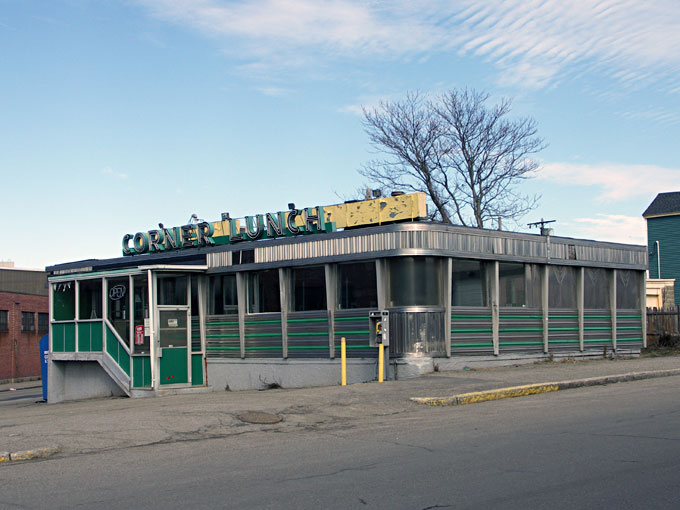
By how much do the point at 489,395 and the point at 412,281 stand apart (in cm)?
447

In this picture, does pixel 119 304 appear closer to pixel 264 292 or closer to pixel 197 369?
pixel 197 369

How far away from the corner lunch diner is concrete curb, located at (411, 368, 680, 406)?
23.7 feet

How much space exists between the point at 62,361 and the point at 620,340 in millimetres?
16710

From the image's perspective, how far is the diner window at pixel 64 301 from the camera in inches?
920

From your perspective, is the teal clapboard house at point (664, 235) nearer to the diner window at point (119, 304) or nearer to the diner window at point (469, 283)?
the diner window at point (469, 283)

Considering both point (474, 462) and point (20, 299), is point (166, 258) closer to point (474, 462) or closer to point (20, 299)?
point (474, 462)

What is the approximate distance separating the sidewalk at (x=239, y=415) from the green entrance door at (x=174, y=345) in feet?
19.3

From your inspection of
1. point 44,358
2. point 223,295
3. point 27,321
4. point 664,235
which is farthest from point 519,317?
point 27,321

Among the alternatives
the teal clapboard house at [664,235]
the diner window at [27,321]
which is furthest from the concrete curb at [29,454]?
the teal clapboard house at [664,235]

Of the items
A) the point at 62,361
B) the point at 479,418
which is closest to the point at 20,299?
the point at 62,361

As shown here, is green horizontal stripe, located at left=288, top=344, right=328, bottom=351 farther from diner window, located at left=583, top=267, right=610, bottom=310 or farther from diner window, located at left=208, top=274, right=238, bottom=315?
diner window, located at left=583, top=267, right=610, bottom=310

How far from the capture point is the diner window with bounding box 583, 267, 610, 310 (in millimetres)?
21594

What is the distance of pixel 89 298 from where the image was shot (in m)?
22.8

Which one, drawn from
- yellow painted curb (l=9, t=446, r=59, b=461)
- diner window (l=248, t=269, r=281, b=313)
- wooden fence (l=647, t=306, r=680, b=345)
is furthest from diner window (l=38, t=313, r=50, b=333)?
yellow painted curb (l=9, t=446, r=59, b=461)
